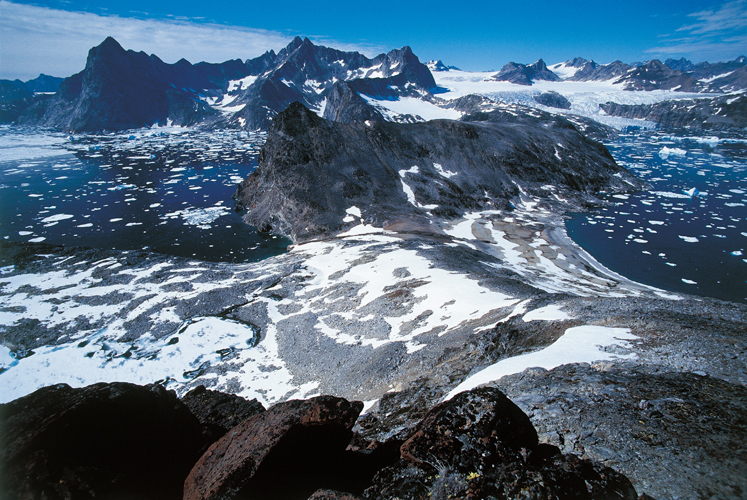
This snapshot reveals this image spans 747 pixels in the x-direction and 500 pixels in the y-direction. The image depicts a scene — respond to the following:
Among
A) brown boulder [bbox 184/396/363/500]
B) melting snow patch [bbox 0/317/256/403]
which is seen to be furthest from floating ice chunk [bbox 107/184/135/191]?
brown boulder [bbox 184/396/363/500]

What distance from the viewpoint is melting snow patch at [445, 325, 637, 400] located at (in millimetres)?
12430

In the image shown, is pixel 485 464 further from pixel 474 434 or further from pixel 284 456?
pixel 284 456

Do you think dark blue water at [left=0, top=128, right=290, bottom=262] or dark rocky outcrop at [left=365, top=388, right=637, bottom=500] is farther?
dark blue water at [left=0, top=128, right=290, bottom=262]

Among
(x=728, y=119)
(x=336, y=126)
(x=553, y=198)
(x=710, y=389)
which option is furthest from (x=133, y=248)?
(x=728, y=119)

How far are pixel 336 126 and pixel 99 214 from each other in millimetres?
51796

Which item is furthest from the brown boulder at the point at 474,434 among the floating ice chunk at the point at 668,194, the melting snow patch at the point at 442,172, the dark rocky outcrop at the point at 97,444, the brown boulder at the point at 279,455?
the floating ice chunk at the point at 668,194

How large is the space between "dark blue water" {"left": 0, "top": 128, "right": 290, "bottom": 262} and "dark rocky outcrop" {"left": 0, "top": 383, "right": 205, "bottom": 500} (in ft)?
137

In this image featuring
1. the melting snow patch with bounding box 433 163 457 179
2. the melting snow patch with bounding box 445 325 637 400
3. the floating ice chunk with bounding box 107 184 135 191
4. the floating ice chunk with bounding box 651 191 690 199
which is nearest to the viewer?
the melting snow patch with bounding box 445 325 637 400

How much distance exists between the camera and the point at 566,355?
13.0m

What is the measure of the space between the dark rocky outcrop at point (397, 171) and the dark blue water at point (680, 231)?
11.8 meters

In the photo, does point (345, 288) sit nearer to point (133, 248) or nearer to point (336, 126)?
point (133, 248)

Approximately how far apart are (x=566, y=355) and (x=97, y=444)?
14.9 meters

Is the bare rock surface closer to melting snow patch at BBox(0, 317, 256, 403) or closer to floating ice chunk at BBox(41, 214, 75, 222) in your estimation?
melting snow patch at BBox(0, 317, 256, 403)

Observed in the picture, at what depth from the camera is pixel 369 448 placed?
840cm
